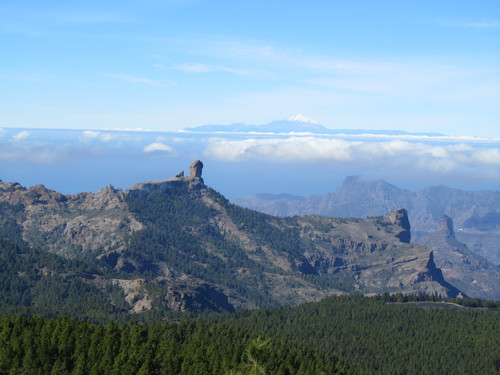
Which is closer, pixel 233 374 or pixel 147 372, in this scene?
pixel 233 374

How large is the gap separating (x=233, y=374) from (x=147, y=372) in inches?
3742

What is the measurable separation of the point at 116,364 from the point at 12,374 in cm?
2567

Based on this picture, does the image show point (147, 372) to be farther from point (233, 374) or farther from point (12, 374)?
point (233, 374)

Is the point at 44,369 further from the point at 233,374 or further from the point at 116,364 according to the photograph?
the point at 233,374

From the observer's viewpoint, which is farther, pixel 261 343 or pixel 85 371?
pixel 85 371

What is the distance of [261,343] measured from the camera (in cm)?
10800

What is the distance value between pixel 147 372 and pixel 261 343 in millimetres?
96419

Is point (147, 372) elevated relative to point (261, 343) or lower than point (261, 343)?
lower

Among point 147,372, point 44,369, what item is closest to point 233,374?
point 147,372

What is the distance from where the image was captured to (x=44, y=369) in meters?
200

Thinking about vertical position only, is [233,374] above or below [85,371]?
above

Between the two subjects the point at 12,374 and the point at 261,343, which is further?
the point at 12,374

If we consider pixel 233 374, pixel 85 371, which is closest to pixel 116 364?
pixel 85 371

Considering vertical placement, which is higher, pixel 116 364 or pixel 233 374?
pixel 233 374
